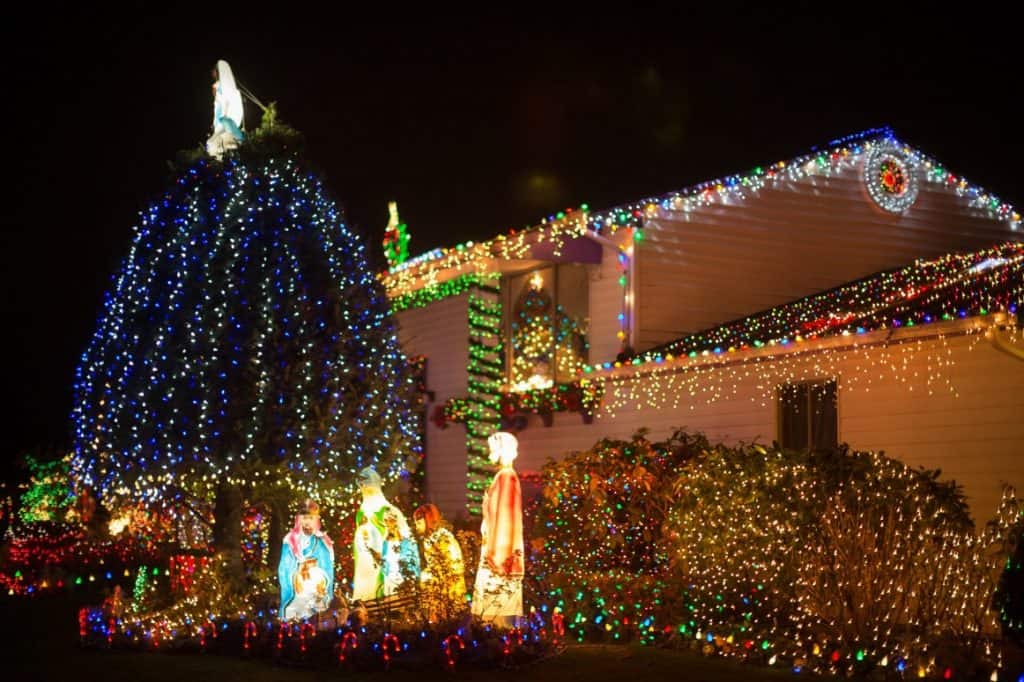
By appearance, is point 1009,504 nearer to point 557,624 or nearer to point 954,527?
point 954,527

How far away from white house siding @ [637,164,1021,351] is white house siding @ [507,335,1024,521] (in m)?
2.32

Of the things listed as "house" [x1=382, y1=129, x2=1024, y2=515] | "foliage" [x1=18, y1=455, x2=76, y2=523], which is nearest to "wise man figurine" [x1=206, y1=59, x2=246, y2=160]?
"house" [x1=382, y1=129, x2=1024, y2=515]

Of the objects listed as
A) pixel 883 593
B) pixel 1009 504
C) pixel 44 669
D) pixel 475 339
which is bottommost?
pixel 44 669

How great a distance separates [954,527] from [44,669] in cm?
837

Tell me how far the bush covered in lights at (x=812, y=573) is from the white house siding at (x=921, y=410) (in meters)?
1.40

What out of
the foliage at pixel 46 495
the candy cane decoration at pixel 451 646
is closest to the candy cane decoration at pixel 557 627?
the candy cane decoration at pixel 451 646

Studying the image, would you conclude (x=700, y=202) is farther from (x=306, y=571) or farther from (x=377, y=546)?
(x=306, y=571)

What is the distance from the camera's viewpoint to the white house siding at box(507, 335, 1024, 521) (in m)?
13.0

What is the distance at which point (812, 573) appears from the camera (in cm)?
1084

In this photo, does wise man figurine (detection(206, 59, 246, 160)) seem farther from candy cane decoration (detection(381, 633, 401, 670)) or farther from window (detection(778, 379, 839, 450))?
window (detection(778, 379, 839, 450))

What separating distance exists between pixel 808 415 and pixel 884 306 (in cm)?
172

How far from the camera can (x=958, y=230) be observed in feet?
67.6

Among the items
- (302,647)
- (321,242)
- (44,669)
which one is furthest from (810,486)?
(44,669)

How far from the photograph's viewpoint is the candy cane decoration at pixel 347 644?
11.0 m
